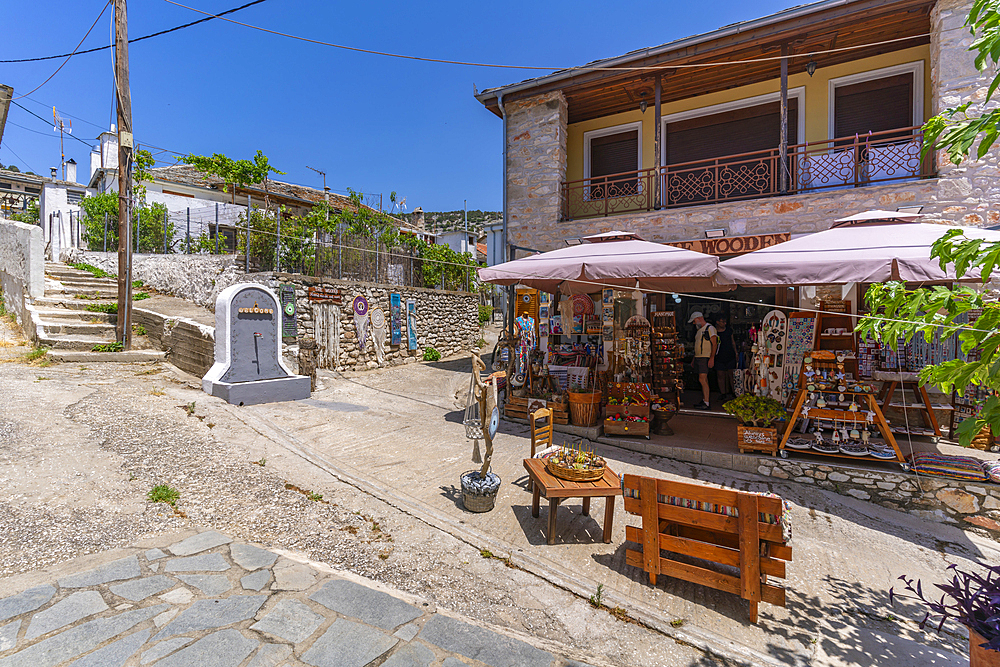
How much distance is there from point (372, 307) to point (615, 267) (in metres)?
8.35

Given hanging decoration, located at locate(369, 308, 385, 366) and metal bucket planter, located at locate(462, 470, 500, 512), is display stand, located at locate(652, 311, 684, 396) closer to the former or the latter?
metal bucket planter, located at locate(462, 470, 500, 512)

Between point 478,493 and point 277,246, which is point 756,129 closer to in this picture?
point 478,493

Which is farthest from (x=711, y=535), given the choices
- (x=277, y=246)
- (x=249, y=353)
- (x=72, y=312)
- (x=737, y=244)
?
(x=72, y=312)

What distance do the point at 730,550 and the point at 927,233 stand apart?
452cm

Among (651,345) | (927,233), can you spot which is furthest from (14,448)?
(927,233)

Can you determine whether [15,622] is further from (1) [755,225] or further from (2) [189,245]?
(2) [189,245]

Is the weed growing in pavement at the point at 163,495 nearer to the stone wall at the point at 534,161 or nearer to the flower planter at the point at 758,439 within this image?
the flower planter at the point at 758,439

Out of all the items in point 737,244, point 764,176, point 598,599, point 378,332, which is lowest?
point 598,599

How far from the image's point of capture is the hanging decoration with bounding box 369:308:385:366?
1227 centimetres

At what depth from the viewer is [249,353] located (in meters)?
7.59

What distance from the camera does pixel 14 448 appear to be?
4.39 meters

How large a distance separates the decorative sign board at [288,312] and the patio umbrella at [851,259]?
8544 millimetres

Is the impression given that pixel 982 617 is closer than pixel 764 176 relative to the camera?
Yes

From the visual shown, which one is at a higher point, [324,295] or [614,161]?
[614,161]
